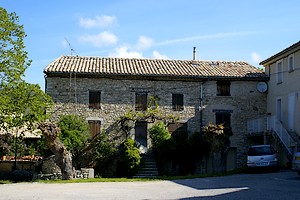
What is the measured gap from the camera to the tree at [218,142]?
26.8 metres

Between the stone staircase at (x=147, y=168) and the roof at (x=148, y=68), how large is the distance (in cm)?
538

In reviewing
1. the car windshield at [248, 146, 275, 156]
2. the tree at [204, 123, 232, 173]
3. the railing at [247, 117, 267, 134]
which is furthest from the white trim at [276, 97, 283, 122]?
the car windshield at [248, 146, 275, 156]

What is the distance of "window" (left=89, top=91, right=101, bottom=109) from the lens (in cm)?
2917

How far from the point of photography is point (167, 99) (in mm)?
29859

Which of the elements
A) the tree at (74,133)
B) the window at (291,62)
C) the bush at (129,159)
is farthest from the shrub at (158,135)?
the window at (291,62)

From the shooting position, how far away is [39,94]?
73.0 ft

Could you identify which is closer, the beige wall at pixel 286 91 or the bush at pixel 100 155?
the beige wall at pixel 286 91

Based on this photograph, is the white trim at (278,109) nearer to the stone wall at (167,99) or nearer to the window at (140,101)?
the stone wall at (167,99)

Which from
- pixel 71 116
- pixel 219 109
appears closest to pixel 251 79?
pixel 219 109

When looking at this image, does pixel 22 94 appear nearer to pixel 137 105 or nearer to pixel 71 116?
pixel 71 116

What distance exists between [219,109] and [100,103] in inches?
315

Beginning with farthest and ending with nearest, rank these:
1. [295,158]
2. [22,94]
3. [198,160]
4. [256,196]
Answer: [198,160] → [22,94] → [295,158] → [256,196]

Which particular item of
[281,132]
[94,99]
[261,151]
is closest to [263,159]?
[261,151]

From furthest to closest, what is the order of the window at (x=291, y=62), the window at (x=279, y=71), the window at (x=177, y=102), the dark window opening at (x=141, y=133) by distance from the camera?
the window at (x=177, y=102), the dark window opening at (x=141, y=133), the window at (x=279, y=71), the window at (x=291, y=62)
